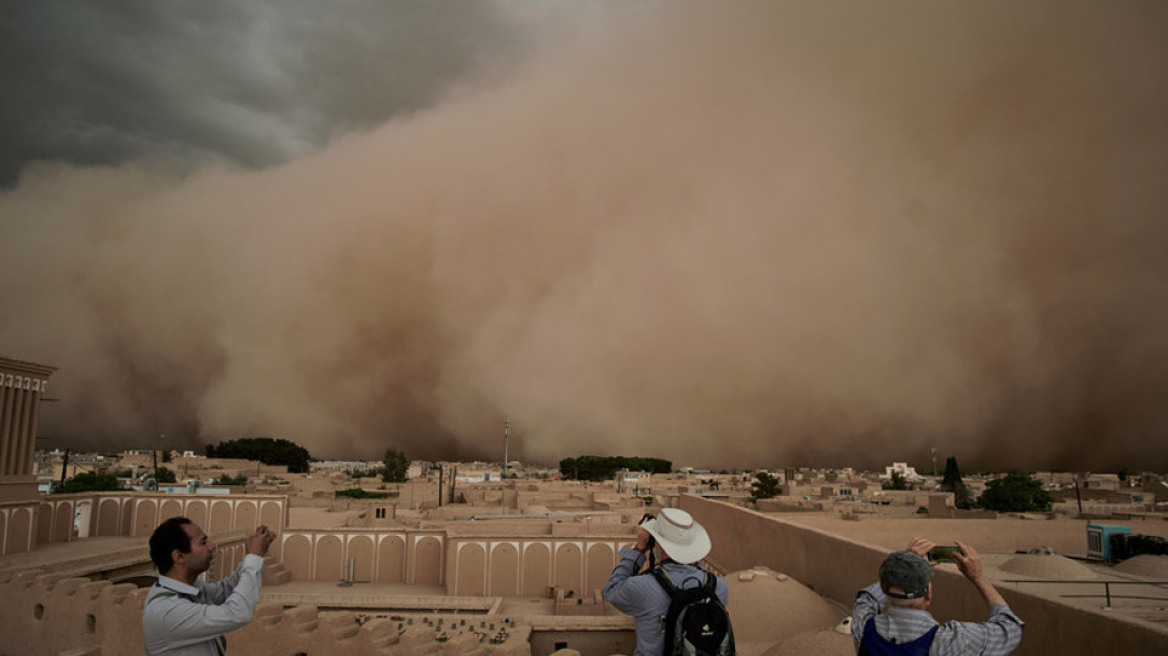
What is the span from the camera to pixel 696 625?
1.76m

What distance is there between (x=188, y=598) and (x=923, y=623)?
161cm

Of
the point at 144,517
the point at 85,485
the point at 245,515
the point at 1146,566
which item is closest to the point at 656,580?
the point at 1146,566

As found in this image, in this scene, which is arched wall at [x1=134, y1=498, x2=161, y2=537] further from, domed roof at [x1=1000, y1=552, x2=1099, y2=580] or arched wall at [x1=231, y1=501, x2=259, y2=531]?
domed roof at [x1=1000, y1=552, x2=1099, y2=580]

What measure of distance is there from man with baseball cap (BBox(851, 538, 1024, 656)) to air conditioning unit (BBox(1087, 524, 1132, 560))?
10.2m

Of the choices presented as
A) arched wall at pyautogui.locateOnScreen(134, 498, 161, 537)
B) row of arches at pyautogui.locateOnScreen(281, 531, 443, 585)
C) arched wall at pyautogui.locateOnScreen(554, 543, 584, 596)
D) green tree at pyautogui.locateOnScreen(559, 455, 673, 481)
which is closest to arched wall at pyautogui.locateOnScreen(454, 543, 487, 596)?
row of arches at pyautogui.locateOnScreen(281, 531, 443, 585)

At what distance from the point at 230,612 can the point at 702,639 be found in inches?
42.0

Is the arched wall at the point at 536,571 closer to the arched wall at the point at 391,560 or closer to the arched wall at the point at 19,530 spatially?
the arched wall at the point at 391,560

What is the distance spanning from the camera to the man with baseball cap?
1503 mm

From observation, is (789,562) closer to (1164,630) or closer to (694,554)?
(1164,630)

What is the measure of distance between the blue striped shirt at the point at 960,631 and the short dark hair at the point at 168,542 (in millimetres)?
1554

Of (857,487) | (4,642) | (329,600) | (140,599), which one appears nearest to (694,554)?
(140,599)

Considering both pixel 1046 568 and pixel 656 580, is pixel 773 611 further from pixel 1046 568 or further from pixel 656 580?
pixel 656 580

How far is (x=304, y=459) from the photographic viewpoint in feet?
141

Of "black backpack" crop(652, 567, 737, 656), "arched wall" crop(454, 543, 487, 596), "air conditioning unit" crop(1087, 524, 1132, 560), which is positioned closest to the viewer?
"black backpack" crop(652, 567, 737, 656)
